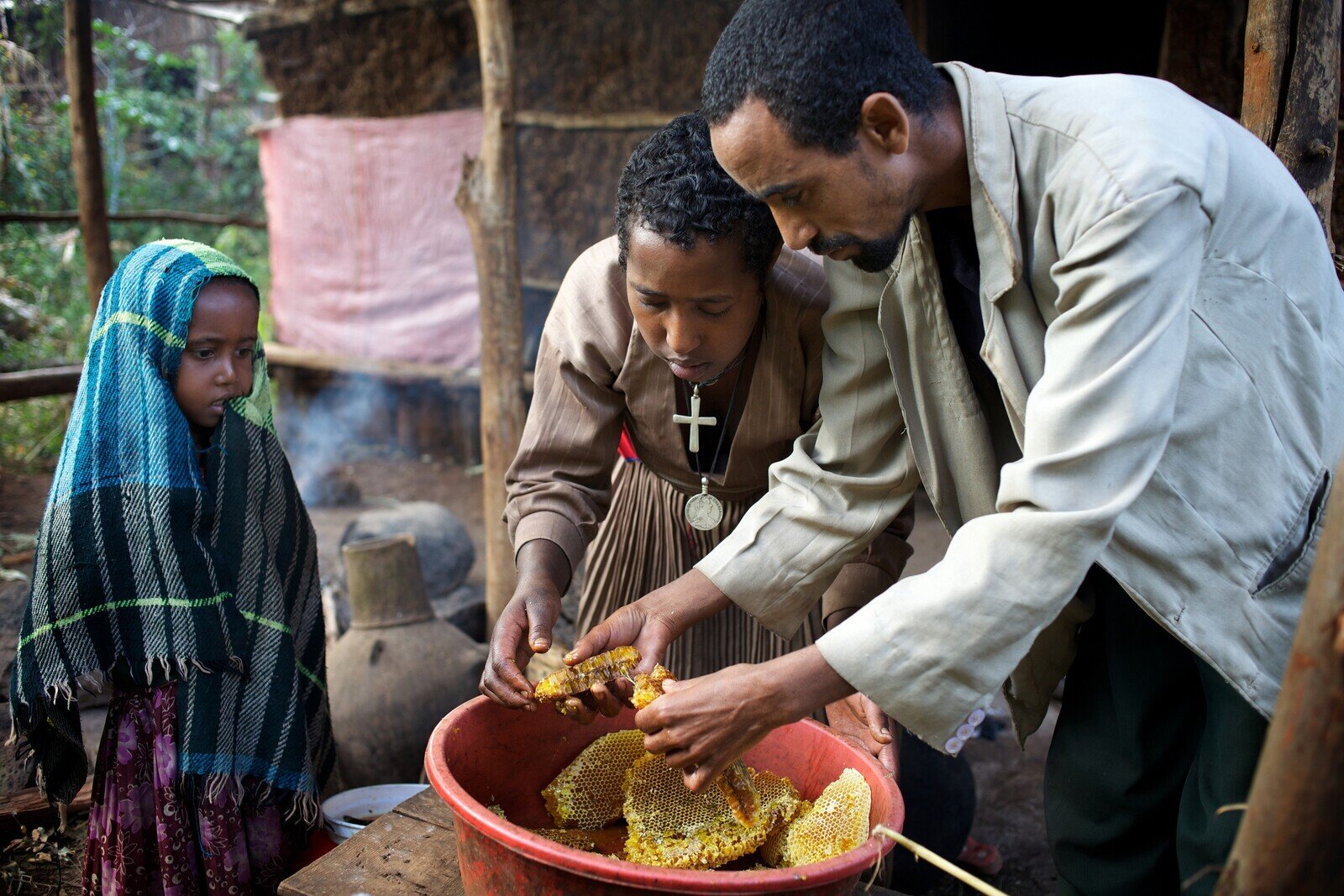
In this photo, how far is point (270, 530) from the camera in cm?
251

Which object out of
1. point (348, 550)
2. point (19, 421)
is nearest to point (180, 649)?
point (348, 550)

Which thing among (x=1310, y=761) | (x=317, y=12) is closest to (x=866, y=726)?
(x=1310, y=761)

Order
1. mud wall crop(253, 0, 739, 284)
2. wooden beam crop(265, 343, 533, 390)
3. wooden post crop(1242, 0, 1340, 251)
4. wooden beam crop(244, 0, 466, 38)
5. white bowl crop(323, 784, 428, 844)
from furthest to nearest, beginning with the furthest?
1. wooden beam crop(265, 343, 533, 390)
2. wooden beam crop(244, 0, 466, 38)
3. mud wall crop(253, 0, 739, 284)
4. white bowl crop(323, 784, 428, 844)
5. wooden post crop(1242, 0, 1340, 251)

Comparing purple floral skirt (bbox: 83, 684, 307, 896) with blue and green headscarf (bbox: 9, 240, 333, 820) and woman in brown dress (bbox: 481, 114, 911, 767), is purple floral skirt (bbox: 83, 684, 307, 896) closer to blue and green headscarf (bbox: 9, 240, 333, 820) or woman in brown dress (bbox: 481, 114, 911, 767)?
blue and green headscarf (bbox: 9, 240, 333, 820)

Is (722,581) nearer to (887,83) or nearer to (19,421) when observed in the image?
(887,83)

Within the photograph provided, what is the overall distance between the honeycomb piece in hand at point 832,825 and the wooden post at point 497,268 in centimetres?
280

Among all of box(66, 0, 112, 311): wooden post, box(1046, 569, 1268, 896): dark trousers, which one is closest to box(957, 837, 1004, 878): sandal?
box(1046, 569, 1268, 896): dark trousers

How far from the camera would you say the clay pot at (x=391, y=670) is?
12.3 ft

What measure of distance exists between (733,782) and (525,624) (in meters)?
0.56

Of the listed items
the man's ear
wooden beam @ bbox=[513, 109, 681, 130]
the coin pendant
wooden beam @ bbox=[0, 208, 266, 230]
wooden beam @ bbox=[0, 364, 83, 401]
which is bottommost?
wooden beam @ bbox=[0, 364, 83, 401]

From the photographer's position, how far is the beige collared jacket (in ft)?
4.35

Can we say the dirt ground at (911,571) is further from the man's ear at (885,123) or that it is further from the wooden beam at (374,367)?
the man's ear at (885,123)

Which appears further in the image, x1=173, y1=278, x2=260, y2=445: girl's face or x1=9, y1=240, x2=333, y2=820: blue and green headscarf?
x1=173, y1=278, x2=260, y2=445: girl's face

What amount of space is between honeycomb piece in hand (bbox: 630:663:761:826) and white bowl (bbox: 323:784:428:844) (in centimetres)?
118
